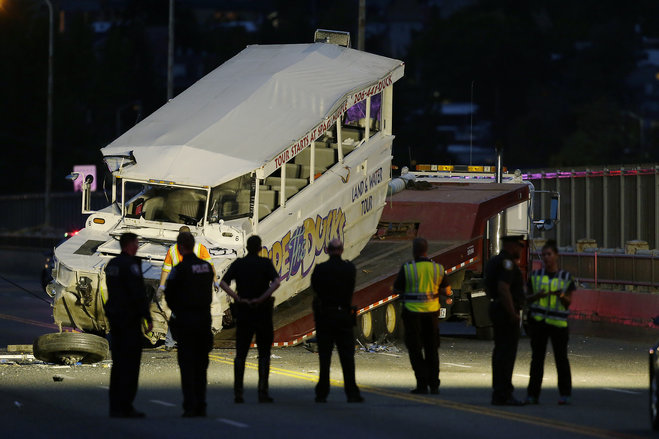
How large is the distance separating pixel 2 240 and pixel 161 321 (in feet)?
121

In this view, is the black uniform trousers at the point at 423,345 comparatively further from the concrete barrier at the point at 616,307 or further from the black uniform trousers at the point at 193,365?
the concrete barrier at the point at 616,307

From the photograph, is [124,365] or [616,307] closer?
[124,365]

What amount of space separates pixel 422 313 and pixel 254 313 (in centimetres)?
202

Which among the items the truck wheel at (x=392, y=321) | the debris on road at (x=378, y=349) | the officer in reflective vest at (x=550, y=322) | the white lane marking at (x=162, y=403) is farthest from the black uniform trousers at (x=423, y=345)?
the truck wheel at (x=392, y=321)

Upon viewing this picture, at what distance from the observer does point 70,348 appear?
19.9 meters

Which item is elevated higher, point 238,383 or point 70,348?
point 70,348

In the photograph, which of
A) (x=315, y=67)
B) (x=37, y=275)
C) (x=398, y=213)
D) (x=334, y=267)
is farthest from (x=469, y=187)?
(x=37, y=275)

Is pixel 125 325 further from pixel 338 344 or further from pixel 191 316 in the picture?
pixel 338 344

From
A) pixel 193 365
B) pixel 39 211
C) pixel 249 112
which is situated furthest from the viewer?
pixel 39 211

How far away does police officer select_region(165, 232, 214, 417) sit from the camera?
15.2 m

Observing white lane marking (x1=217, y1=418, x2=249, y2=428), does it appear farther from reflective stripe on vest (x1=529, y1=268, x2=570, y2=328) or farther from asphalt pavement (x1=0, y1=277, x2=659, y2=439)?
reflective stripe on vest (x1=529, y1=268, x2=570, y2=328)

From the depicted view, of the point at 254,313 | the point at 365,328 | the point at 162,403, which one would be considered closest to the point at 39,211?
the point at 365,328

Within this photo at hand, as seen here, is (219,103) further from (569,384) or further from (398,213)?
(569,384)

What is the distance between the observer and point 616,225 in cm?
3744
